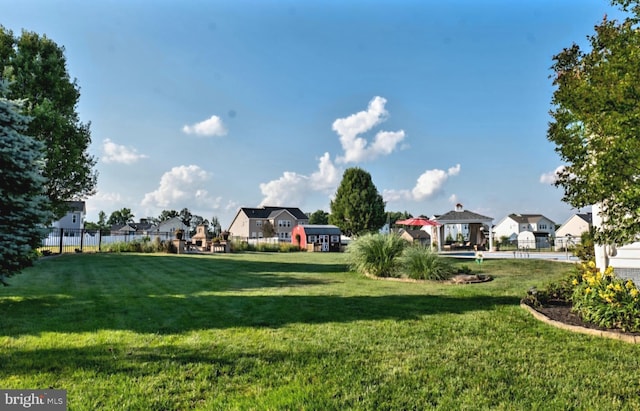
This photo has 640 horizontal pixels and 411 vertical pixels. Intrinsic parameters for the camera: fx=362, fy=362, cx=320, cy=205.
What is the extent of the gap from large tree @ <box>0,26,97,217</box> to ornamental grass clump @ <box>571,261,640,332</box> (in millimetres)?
17423

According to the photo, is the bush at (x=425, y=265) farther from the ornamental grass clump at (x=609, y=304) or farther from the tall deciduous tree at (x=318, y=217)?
the tall deciduous tree at (x=318, y=217)

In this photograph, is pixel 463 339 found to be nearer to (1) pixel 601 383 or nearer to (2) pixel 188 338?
(1) pixel 601 383

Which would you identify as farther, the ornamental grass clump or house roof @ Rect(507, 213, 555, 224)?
house roof @ Rect(507, 213, 555, 224)

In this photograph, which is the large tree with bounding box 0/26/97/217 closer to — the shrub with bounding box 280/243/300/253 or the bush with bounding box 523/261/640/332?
the shrub with bounding box 280/243/300/253

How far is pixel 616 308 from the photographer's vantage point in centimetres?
478

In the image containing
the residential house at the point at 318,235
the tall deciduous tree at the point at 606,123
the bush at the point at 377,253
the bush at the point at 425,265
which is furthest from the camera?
the residential house at the point at 318,235

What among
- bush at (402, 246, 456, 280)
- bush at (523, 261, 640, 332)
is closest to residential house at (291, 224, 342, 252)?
bush at (402, 246, 456, 280)

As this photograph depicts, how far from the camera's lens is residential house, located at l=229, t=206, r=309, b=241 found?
56.3 meters

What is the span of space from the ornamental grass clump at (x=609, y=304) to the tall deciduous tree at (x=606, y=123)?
75 cm

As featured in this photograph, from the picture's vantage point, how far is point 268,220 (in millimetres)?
55344

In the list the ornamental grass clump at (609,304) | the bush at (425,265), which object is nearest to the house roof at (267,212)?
the bush at (425,265)

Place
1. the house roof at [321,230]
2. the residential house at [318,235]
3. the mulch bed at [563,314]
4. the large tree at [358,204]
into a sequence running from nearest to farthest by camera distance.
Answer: the mulch bed at [563,314] < the large tree at [358,204] < the residential house at [318,235] < the house roof at [321,230]

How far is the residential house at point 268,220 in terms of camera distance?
56.3 metres

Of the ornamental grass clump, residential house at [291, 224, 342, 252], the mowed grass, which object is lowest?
the mowed grass
